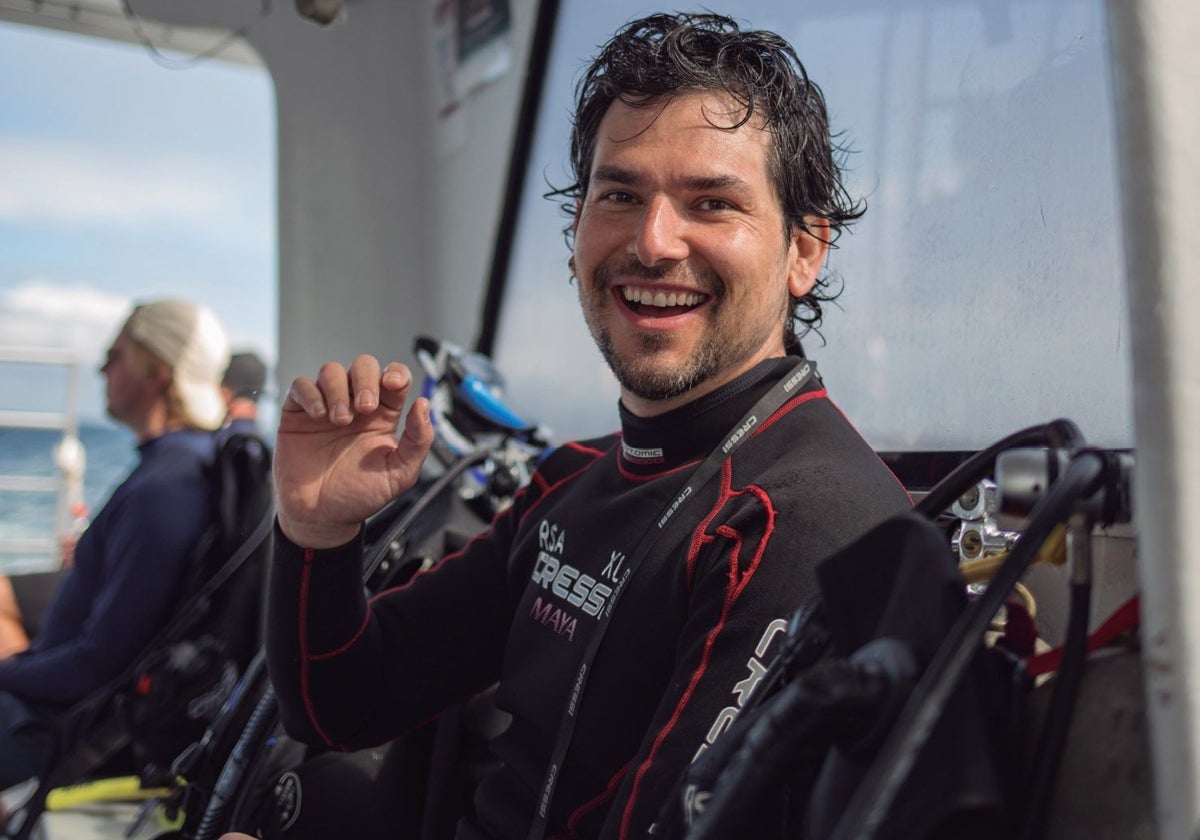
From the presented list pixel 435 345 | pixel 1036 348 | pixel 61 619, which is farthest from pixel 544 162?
pixel 1036 348

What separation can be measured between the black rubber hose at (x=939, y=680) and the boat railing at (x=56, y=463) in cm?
408

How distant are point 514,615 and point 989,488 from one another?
1.79ft

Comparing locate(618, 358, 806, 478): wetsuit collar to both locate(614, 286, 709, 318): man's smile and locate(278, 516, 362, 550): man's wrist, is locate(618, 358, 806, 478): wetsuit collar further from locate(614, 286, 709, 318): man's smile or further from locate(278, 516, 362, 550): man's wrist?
locate(278, 516, 362, 550): man's wrist

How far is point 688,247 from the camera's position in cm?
113

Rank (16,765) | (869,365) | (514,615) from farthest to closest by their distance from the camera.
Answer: (16,765) → (869,365) → (514,615)

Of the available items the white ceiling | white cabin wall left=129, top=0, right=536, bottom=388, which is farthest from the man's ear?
the white ceiling

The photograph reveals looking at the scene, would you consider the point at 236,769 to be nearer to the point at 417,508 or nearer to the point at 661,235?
the point at 417,508

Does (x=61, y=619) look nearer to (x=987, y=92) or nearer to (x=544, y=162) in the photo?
(x=544, y=162)

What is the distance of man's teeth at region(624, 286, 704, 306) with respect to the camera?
1.14 m

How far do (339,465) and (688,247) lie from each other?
450 millimetres

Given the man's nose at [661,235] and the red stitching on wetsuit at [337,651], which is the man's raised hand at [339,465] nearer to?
the red stitching on wetsuit at [337,651]

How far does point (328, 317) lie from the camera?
11.0 feet

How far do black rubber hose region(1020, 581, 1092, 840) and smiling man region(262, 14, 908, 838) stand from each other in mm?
323

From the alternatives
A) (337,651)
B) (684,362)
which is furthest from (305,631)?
(684,362)
